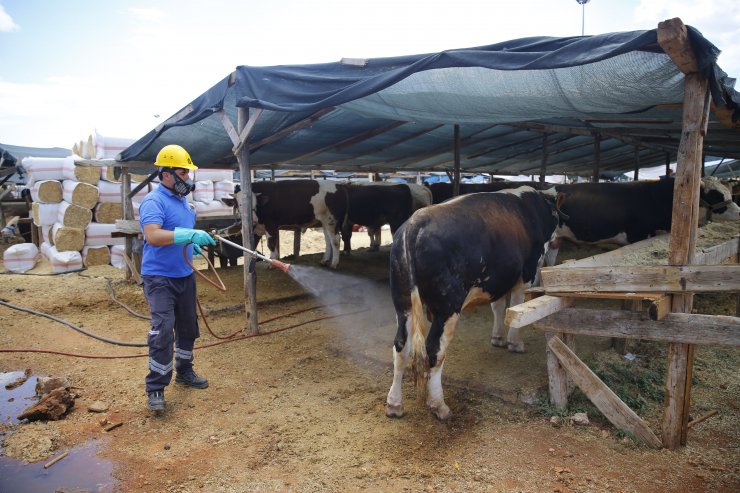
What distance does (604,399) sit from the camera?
12.4 feet

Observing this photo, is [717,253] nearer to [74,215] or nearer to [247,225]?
[247,225]

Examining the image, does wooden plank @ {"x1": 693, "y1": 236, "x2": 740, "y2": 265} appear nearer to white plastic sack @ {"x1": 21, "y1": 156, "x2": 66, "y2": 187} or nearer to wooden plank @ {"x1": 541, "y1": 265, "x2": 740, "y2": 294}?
wooden plank @ {"x1": 541, "y1": 265, "x2": 740, "y2": 294}

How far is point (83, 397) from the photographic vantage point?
4.73 m

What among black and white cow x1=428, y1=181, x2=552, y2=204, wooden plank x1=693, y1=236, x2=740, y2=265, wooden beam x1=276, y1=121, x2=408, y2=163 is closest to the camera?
wooden plank x1=693, y1=236, x2=740, y2=265

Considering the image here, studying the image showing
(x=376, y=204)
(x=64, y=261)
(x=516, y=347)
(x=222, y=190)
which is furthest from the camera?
(x=222, y=190)

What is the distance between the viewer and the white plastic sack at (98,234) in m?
11.6

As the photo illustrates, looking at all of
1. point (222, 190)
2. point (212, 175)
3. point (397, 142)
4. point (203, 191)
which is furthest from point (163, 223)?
point (222, 190)

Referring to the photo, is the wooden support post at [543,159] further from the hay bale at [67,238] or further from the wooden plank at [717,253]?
the hay bale at [67,238]

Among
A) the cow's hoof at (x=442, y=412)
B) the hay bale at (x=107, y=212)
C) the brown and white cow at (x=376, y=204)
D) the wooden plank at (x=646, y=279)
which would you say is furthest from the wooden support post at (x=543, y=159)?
the hay bale at (x=107, y=212)

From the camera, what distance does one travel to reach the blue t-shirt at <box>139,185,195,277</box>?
439cm

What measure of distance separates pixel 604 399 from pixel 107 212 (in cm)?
1185

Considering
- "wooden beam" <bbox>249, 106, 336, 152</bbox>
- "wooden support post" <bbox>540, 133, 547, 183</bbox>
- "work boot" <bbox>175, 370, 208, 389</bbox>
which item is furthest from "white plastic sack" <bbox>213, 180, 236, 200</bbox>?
"work boot" <bbox>175, 370, 208, 389</bbox>

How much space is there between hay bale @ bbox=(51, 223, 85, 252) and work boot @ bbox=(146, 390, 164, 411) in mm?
8639

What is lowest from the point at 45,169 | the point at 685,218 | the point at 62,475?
the point at 62,475
